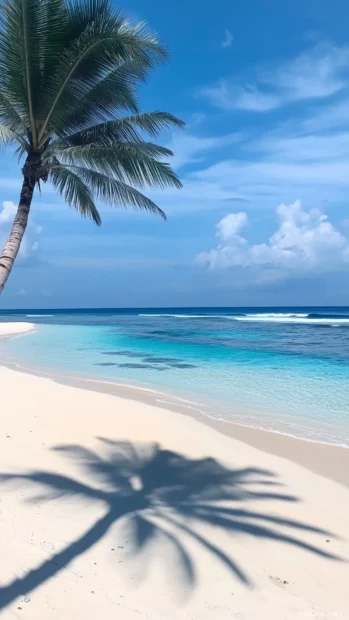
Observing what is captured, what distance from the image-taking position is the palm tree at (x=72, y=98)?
586 centimetres

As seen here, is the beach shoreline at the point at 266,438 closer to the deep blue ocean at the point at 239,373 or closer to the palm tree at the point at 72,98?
the deep blue ocean at the point at 239,373

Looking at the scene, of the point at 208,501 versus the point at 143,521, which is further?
the point at 208,501

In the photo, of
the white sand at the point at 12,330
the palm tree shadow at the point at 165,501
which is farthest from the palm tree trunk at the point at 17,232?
the white sand at the point at 12,330

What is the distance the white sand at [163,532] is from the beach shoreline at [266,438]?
0.30 meters

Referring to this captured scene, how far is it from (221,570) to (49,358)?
52.7 feet

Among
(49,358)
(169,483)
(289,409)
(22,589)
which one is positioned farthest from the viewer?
(49,358)

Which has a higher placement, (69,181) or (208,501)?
(69,181)

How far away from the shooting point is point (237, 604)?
323cm

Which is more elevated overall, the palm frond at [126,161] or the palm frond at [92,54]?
the palm frond at [92,54]

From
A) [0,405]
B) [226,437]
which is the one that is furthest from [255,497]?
[0,405]

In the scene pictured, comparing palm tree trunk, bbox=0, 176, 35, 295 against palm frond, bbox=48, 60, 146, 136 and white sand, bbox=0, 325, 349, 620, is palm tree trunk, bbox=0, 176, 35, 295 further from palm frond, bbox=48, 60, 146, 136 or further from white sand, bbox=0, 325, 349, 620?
white sand, bbox=0, 325, 349, 620

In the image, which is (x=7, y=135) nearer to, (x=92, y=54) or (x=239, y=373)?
(x=92, y=54)

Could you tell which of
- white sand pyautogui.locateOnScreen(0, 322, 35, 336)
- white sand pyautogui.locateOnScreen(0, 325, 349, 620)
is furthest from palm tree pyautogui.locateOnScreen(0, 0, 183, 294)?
white sand pyautogui.locateOnScreen(0, 322, 35, 336)

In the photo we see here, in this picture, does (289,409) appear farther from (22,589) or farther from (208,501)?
(22,589)
